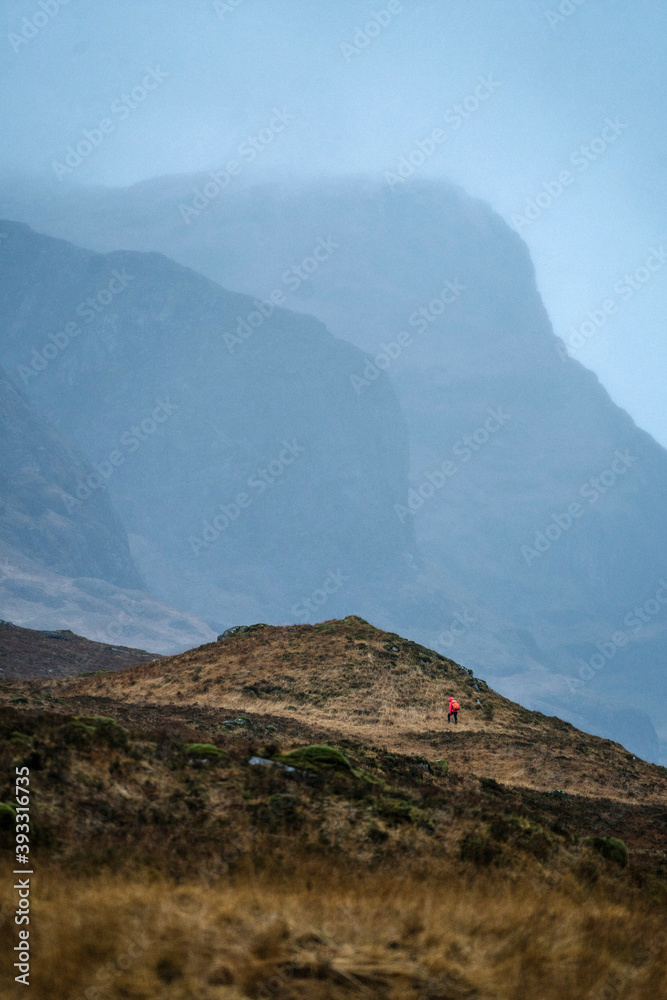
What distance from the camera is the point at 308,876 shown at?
27.7ft

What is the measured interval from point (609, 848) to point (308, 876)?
314 inches

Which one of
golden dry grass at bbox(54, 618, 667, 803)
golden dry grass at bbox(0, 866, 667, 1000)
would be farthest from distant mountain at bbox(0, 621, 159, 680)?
golden dry grass at bbox(0, 866, 667, 1000)

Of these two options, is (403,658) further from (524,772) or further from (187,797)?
(187,797)

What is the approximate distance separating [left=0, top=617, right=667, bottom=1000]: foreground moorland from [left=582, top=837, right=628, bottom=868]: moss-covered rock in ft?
0.15

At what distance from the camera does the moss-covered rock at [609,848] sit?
12836 millimetres

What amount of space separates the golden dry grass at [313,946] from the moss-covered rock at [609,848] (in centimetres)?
579

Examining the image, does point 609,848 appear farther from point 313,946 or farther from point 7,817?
point 7,817

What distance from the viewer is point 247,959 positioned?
19.2 ft

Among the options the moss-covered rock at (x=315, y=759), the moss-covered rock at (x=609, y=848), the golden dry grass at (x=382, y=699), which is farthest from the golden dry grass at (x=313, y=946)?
the golden dry grass at (x=382, y=699)

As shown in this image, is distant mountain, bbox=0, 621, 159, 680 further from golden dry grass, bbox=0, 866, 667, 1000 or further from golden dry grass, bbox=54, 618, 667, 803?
golden dry grass, bbox=0, 866, 667, 1000

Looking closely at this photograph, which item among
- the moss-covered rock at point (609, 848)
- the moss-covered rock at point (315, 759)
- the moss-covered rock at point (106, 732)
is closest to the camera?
the moss-covered rock at point (609, 848)

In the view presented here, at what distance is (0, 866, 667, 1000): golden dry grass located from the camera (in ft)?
18.5

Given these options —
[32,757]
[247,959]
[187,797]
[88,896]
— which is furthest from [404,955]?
[32,757]

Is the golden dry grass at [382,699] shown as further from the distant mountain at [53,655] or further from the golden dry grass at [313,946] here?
the golden dry grass at [313,946]
